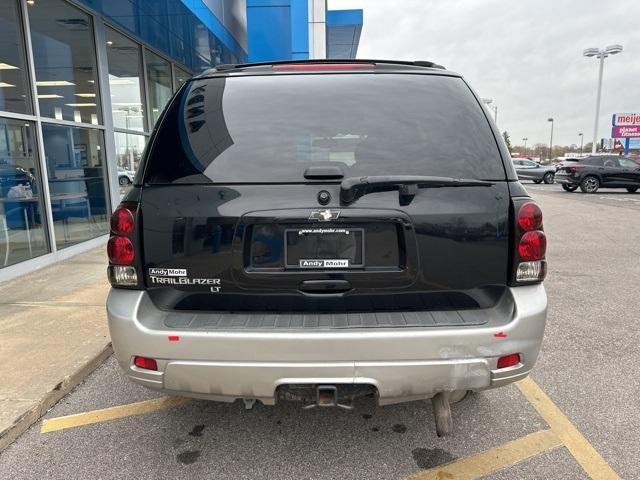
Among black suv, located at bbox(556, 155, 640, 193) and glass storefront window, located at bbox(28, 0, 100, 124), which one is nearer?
glass storefront window, located at bbox(28, 0, 100, 124)

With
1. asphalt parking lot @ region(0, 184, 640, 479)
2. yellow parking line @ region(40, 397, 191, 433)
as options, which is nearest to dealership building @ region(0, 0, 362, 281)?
yellow parking line @ region(40, 397, 191, 433)

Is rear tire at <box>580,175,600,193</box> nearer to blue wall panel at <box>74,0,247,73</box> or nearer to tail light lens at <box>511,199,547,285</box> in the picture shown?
blue wall panel at <box>74,0,247,73</box>

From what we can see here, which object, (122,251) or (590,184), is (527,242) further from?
(590,184)

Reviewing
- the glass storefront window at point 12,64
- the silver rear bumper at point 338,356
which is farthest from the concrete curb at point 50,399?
the glass storefront window at point 12,64

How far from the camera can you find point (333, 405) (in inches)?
84.6

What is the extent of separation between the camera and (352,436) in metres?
2.75

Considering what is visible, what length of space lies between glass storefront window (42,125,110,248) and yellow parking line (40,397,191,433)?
4935mm

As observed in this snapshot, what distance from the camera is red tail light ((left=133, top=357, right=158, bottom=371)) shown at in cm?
220

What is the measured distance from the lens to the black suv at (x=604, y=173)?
20953 millimetres

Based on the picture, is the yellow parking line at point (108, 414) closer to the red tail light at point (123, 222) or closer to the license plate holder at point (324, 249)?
the red tail light at point (123, 222)

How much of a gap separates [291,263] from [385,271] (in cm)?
43

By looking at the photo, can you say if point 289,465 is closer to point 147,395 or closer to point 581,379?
point 147,395

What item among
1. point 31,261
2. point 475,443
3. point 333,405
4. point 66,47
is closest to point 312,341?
point 333,405

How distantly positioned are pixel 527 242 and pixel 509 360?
0.55 metres
